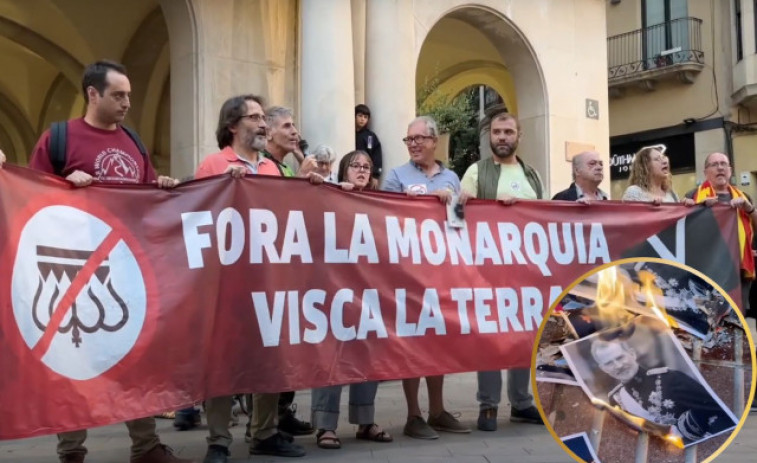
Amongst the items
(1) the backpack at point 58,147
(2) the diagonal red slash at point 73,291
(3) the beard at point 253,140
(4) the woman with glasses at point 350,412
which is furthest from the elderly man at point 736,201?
(1) the backpack at point 58,147

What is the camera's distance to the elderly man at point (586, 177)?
237 inches

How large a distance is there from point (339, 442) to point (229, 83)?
18.1ft

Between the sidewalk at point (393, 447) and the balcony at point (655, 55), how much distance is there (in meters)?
20.5

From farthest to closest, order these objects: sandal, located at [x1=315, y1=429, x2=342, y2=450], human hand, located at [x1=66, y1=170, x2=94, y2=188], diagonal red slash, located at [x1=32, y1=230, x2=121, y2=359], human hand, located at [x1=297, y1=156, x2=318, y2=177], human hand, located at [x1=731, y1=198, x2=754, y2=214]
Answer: human hand, located at [x1=731, y1=198, x2=754, y2=214]
human hand, located at [x1=297, y1=156, x2=318, y2=177]
sandal, located at [x1=315, y1=429, x2=342, y2=450]
human hand, located at [x1=66, y1=170, x2=94, y2=188]
diagonal red slash, located at [x1=32, y1=230, x2=121, y2=359]

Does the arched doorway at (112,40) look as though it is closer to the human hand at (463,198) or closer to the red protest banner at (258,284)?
the human hand at (463,198)

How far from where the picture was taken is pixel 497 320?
17.6 feet

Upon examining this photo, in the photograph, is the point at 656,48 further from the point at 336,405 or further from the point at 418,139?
the point at 336,405

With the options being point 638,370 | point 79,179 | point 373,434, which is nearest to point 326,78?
point 373,434

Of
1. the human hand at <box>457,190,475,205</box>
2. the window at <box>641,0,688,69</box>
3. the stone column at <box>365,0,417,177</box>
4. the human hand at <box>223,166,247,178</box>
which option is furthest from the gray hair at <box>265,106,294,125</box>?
the window at <box>641,0,688,69</box>

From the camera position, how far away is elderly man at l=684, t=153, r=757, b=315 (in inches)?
243

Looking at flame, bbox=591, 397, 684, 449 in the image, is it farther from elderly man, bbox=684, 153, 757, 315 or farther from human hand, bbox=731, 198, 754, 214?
human hand, bbox=731, 198, 754, 214

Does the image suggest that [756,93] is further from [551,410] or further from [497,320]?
[551,410]

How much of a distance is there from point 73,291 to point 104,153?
2.66 ft

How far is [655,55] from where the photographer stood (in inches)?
999
